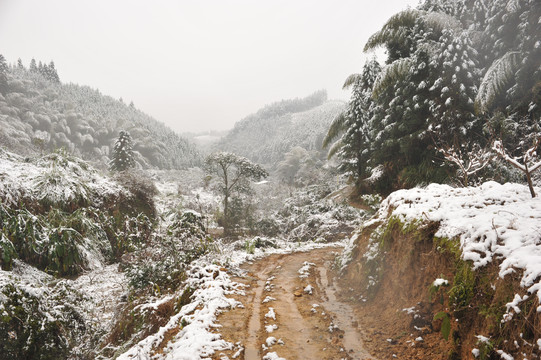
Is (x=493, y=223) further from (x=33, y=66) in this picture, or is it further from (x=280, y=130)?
(x=280, y=130)

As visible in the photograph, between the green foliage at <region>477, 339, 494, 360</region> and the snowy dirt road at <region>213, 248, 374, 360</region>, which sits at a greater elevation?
the green foliage at <region>477, 339, 494, 360</region>

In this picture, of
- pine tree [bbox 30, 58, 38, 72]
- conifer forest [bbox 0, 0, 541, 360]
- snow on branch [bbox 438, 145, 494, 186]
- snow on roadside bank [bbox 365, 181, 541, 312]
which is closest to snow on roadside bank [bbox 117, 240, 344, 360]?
conifer forest [bbox 0, 0, 541, 360]

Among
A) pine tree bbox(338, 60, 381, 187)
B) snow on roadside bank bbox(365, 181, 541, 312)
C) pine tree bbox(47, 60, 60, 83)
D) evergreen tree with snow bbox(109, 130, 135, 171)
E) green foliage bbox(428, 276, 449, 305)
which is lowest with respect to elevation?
green foliage bbox(428, 276, 449, 305)

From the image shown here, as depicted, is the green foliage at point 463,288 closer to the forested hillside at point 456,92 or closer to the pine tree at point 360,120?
the forested hillside at point 456,92

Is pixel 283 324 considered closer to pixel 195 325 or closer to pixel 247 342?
pixel 247 342

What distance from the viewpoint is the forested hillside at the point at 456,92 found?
7.46 m

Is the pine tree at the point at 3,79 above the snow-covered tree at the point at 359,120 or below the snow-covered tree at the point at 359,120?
above

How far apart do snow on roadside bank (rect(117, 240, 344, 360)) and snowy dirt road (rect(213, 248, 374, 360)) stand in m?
0.17

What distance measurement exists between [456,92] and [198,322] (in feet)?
34.9

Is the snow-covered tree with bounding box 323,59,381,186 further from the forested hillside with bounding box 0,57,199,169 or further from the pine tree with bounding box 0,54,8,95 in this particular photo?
the pine tree with bounding box 0,54,8,95

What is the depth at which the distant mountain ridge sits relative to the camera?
89250mm

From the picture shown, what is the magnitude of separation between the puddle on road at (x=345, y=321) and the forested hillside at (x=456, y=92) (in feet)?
11.8

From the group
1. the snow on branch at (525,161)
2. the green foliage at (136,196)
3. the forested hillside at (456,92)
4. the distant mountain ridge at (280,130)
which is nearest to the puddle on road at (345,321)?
the snow on branch at (525,161)

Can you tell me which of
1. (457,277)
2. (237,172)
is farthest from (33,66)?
(457,277)
